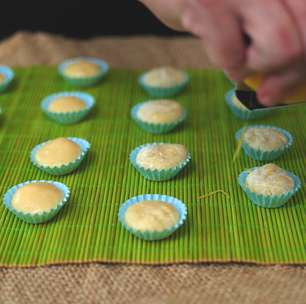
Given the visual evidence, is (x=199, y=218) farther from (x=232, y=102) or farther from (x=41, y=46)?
(x=41, y=46)

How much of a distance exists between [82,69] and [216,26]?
1090 mm

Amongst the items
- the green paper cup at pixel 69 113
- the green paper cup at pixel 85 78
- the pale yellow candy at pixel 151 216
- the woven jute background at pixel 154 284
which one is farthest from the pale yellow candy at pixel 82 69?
the woven jute background at pixel 154 284

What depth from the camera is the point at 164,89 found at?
2.02m

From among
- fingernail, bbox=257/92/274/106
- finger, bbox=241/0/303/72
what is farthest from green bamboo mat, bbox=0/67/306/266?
finger, bbox=241/0/303/72

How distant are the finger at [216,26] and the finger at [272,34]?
0.09 feet

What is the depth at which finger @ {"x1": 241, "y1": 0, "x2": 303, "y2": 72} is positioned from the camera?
3.45 ft

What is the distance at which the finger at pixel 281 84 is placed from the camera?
1141 mm

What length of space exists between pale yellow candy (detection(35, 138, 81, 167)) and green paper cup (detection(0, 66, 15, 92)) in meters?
0.44

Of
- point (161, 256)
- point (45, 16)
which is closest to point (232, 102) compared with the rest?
point (161, 256)

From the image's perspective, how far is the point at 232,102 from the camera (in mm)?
1922

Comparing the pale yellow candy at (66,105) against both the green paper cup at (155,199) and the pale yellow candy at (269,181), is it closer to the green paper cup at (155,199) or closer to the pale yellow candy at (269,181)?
the green paper cup at (155,199)

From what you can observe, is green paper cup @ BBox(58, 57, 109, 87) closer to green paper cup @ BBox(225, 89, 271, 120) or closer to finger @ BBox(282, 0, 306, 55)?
green paper cup @ BBox(225, 89, 271, 120)

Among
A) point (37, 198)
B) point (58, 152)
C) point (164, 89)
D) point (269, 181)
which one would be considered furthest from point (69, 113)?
point (269, 181)

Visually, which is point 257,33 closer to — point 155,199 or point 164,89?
point 155,199
